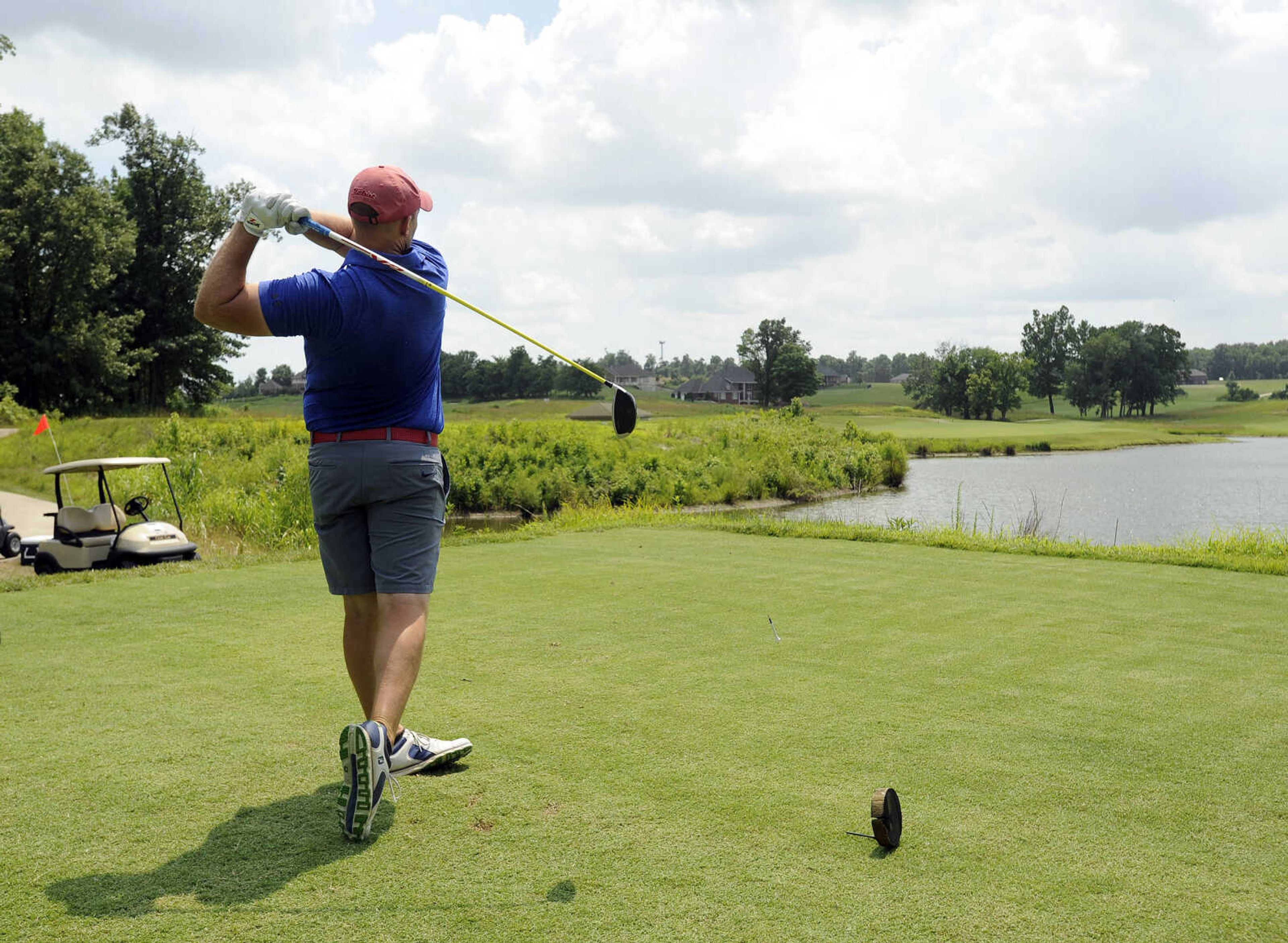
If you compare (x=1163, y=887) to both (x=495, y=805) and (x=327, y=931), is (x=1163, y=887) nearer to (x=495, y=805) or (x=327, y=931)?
(x=495, y=805)

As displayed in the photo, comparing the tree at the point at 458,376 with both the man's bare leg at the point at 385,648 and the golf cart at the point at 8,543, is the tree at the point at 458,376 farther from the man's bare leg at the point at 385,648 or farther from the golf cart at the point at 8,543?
the man's bare leg at the point at 385,648

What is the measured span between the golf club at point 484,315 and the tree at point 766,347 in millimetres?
112680

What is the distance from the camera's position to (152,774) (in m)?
3.55

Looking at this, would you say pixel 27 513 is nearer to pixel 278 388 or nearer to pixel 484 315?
pixel 484 315

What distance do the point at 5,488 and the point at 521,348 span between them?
72.9 meters

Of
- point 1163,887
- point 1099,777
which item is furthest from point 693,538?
point 1163,887

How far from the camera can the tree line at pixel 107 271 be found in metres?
40.3

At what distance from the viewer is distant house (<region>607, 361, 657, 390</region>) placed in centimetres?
17488

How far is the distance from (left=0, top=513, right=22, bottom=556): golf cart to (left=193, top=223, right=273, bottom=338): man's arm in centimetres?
1393

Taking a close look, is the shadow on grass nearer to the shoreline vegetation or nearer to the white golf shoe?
the white golf shoe

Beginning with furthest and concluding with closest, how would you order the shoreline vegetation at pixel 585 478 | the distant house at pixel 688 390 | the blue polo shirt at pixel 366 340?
the distant house at pixel 688 390, the shoreline vegetation at pixel 585 478, the blue polo shirt at pixel 366 340

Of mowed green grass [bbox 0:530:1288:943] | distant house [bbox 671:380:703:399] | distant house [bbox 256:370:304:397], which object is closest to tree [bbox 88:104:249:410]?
mowed green grass [bbox 0:530:1288:943]

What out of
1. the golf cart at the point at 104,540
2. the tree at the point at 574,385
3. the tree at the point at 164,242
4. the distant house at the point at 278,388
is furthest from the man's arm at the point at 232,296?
the distant house at the point at 278,388

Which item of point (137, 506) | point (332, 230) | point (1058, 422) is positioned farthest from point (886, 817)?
point (1058, 422)
